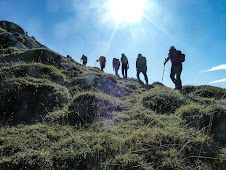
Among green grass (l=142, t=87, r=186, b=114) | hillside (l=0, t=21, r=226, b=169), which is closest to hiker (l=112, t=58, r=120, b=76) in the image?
hillside (l=0, t=21, r=226, b=169)

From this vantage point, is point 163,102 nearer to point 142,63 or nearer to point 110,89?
point 110,89

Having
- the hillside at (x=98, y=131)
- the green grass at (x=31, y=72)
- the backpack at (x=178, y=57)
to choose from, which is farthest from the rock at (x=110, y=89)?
the backpack at (x=178, y=57)

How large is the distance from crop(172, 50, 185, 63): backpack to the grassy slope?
366 cm

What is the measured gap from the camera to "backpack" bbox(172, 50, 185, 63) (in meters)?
9.23

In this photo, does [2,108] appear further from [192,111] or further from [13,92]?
[192,111]

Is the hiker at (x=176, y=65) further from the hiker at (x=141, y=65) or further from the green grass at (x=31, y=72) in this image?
the green grass at (x=31, y=72)

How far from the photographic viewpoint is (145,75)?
1293cm

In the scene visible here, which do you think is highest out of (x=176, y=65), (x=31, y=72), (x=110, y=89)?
(x=176, y=65)

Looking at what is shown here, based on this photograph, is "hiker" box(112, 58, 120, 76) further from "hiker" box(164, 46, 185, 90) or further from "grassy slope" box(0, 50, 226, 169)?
"grassy slope" box(0, 50, 226, 169)

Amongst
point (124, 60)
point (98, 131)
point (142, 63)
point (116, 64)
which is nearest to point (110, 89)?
point (98, 131)

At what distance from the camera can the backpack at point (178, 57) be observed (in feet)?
30.3

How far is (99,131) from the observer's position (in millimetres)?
4273

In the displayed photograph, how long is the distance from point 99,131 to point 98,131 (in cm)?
4

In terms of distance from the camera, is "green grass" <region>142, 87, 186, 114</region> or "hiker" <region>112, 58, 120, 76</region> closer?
"green grass" <region>142, 87, 186, 114</region>
